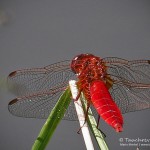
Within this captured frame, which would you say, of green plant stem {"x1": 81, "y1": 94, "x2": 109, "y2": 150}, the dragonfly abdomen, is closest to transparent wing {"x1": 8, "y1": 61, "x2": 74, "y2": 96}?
the dragonfly abdomen

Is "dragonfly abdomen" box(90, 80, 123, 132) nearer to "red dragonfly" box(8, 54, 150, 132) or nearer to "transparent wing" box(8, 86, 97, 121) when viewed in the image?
"red dragonfly" box(8, 54, 150, 132)

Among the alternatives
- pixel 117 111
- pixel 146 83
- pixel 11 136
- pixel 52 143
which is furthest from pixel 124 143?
pixel 117 111

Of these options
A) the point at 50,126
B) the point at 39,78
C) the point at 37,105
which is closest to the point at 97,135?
the point at 50,126

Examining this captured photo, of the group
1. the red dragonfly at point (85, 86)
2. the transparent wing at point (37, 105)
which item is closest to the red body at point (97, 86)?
the red dragonfly at point (85, 86)

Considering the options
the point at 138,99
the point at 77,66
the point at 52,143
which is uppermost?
the point at 77,66

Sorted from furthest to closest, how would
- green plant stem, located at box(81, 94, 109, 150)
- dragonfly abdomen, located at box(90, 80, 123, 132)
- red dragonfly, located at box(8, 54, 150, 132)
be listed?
red dragonfly, located at box(8, 54, 150, 132) → dragonfly abdomen, located at box(90, 80, 123, 132) → green plant stem, located at box(81, 94, 109, 150)

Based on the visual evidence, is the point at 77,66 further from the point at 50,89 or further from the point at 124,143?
the point at 124,143

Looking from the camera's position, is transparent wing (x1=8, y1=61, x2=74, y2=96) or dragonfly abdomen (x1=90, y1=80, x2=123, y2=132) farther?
transparent wing (x1=8, y1=61, x2=74, y2=96)

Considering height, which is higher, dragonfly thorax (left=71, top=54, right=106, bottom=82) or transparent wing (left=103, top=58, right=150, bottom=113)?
dragonfly thorax (left=71, top=54, right=106, bottom=82)
